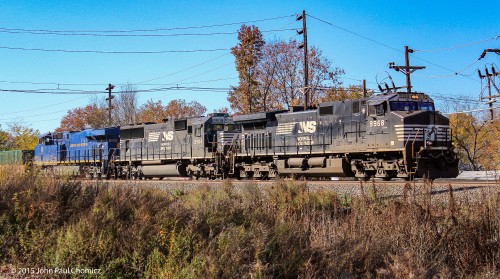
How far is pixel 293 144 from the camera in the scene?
2002cm

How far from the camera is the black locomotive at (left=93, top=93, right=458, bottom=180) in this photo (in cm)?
1608

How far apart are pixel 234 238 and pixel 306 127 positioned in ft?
44.9

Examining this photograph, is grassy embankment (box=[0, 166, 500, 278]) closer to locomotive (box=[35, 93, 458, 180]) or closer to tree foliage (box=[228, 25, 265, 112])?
locomotive (box=[35, 93, 458, 180])

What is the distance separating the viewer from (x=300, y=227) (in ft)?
25.2

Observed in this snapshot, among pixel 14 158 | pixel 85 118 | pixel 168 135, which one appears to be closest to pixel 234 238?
pixel 14 158

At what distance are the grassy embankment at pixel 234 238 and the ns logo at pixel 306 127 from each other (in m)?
10.4

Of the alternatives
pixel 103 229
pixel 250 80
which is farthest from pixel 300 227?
pixel 250 80

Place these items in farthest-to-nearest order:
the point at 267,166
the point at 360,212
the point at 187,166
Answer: the point at 187,166
the point at 267,166
the point at 360,212

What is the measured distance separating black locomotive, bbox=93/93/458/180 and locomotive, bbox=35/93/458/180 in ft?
0.12

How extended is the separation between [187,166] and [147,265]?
19376mm

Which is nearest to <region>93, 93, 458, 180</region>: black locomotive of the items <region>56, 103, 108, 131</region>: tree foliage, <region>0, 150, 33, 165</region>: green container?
<region>0, 150, 33, 165</region>: green container

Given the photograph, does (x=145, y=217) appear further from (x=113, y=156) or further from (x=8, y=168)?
(x=113, y=156)

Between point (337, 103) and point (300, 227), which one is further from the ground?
point (337, 103)

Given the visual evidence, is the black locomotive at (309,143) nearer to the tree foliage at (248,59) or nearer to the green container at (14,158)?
the green container at (14,158)
